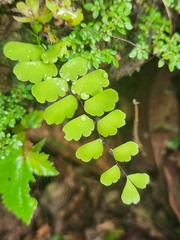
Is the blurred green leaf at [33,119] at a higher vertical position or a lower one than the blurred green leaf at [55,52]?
lower

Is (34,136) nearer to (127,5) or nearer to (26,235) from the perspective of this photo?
(26,235)

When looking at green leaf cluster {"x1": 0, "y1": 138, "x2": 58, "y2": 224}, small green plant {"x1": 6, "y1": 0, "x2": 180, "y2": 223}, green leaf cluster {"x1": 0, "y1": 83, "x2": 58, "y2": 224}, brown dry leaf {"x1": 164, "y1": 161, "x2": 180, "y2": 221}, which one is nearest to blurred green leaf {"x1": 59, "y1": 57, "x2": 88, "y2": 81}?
small green plant {"x1": 6, "y1": 0, "x2": 180, "y2": 223}

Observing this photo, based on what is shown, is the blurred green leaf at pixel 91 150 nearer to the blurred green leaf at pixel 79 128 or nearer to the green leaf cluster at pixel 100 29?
the blurred green leaf at pixel 79 128

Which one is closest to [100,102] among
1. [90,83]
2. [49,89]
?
[90,83]

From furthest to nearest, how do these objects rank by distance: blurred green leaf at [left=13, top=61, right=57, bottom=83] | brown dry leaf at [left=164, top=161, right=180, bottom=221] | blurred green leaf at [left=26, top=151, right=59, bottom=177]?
brown dry leaf at [left=164, top=161, right=180, bottom=221] → blurred green leaf at [left=26, top=151, right=59, bottom=177] → blurred green leaf at [left=13, top=61, right=57, bottom=83]

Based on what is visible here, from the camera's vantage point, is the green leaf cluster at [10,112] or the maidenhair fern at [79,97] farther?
the green leaf cluster at [10,112]

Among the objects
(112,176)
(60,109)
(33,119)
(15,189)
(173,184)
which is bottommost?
(173,184)

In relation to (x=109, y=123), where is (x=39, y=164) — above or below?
below

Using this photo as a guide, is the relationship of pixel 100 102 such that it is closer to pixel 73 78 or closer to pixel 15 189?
pixel 73 78

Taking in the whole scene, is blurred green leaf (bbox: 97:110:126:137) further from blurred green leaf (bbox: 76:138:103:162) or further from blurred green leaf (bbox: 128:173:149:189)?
blurred green leaf (bbox: 128:173:149:189)

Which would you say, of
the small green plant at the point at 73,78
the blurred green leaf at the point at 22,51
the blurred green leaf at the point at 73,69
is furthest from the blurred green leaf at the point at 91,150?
the blurred green leaf at the point at 22,51

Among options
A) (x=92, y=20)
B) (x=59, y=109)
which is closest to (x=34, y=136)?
(x=59, y=109)
